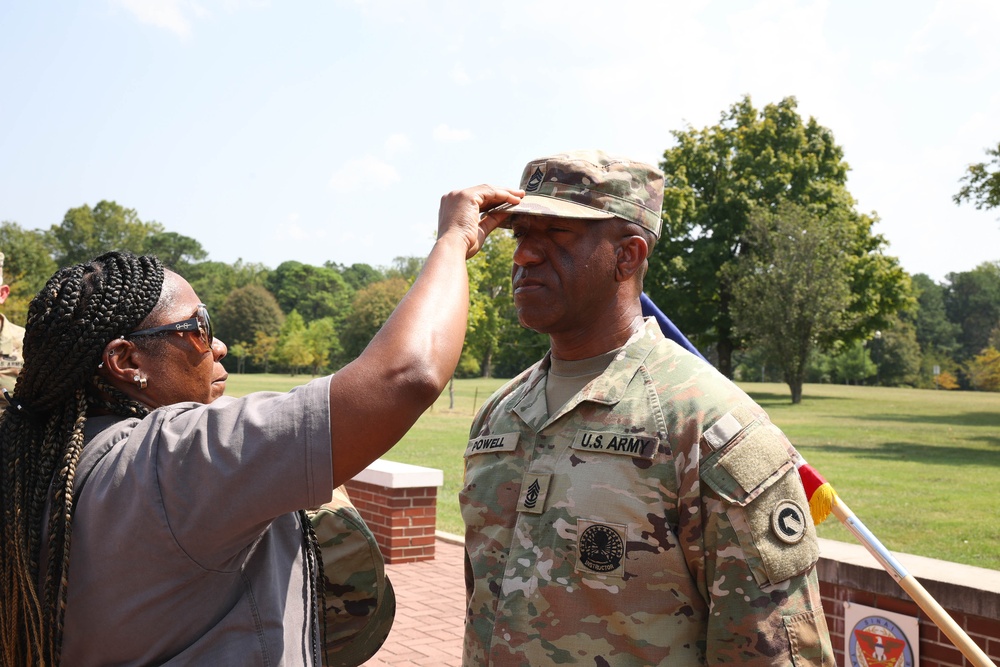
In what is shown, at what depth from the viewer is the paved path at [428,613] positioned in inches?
247

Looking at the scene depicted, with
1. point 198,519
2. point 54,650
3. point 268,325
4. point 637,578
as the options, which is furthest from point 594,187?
point 268,325

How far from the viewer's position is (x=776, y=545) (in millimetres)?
2328

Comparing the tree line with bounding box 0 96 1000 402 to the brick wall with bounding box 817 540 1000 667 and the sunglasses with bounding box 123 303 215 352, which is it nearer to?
the brick wall with bounding box 817 540 1000 667

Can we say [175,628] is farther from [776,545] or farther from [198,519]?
[776,545]

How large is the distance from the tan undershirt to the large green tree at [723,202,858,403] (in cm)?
3615

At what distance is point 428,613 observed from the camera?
7.27 metres

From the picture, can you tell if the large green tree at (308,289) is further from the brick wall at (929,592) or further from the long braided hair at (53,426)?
the long braided hair at (53,426)

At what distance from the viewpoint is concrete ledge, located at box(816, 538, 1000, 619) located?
13.1 feet

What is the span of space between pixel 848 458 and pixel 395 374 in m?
17.3

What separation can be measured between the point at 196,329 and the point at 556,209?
127 centimetres

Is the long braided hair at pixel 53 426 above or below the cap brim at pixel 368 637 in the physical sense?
above

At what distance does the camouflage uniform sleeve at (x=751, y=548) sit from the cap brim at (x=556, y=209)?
79 centimetres

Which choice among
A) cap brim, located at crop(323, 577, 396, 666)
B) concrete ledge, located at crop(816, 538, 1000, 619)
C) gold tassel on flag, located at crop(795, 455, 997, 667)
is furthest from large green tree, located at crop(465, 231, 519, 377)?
cap brim, located at crop(323, 577, 396, 666)

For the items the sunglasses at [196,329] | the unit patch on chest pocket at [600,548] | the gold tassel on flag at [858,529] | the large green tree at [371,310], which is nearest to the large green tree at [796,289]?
the large green tree at [371,310]
